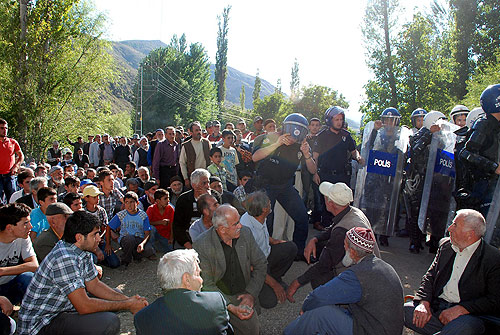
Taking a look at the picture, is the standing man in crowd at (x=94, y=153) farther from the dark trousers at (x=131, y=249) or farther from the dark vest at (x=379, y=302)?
the dark vest at (x=379, y=302)

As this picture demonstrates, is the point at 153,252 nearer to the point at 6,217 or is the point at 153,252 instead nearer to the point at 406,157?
the point at 6,217

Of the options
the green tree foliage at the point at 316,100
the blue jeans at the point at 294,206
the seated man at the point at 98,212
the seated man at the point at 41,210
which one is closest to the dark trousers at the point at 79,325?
the seated man at the point at 41,210

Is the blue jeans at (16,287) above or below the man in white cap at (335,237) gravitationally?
below

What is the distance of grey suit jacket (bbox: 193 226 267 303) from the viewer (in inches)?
137

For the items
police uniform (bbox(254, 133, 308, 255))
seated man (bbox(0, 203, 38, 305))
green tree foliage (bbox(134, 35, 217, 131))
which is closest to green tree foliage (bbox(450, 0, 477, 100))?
police uniform (bbox(254, 133, 308, 255))

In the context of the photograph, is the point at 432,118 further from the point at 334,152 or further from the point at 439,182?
the point at 334,152

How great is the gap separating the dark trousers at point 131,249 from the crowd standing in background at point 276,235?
0.8 inches

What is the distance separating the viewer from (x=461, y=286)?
3277 millimetres

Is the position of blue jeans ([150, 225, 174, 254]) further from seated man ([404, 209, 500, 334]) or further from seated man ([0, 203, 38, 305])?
seated man ([404, 209, 500, 334])

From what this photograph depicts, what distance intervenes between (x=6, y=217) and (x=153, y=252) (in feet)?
8.48

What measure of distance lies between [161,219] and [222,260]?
9.99 ft

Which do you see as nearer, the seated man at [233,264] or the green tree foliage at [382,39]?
the seated man at [233,264]

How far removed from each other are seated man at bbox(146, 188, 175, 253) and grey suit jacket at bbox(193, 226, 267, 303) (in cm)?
278

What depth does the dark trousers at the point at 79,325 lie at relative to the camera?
300 centimetres
